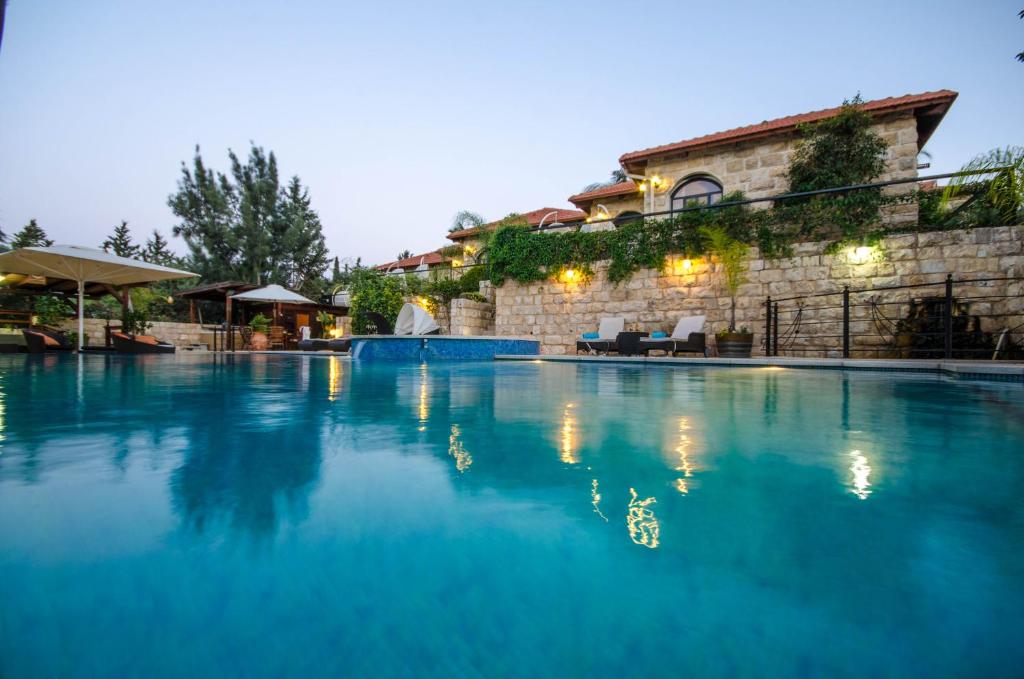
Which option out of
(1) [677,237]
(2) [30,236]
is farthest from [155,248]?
(1) [677,237]

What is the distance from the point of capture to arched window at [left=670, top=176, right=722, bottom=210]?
42.4ft

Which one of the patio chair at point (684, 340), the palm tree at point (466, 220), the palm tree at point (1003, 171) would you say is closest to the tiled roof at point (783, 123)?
the patio chair at point (684, 340)

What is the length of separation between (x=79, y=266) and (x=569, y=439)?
13151 millimetres

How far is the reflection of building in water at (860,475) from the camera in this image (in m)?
1.17

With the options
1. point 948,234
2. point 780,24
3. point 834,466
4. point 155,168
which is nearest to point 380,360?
point 834,466

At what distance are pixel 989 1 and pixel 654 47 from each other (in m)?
7.50

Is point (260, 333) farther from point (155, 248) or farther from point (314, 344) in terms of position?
point (155, 248)

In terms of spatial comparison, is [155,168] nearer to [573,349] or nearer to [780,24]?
[573,349]

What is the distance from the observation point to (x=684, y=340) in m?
9.83

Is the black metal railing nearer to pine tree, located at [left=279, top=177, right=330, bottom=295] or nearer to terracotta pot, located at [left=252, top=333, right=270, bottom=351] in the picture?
terracotta pot, located at [left=252, top=333, right=270, bottom=351]

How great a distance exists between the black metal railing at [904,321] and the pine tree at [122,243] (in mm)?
43115

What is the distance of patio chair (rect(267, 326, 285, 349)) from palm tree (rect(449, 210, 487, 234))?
841 centimetres

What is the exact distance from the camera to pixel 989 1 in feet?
29.6

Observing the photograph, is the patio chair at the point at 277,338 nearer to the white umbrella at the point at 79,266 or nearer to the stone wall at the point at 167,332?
the stone wall at the point at 167,332
